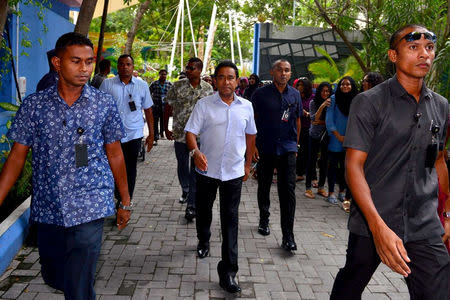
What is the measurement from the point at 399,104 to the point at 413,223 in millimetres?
677

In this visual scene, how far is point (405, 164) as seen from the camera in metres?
2.59

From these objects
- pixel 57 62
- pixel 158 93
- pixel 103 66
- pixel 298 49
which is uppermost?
pixel 298 49

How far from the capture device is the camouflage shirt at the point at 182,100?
256 inches

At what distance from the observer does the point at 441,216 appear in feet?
10.9

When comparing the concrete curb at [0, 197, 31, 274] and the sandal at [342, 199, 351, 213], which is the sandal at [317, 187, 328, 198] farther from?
the concrete curb at [0, 197, 31, 274]

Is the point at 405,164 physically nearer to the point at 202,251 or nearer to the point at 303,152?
the point at 202,251

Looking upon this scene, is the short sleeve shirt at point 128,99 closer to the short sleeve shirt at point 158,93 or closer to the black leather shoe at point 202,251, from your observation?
the black leather shoe at point 202,251

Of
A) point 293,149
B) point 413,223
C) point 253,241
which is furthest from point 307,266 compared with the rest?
point 413,223

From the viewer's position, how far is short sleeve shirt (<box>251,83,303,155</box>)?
17.4 feet

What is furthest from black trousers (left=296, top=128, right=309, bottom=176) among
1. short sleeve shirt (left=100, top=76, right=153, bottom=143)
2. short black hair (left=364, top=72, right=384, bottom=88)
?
short sleeve shirt (left=100, top=76, right=153, bottom=143)

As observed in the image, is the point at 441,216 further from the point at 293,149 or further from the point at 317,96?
the point at 317,96

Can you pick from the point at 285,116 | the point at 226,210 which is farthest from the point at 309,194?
the point at 226,210

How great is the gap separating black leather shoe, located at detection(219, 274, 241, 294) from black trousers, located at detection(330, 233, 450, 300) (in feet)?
4.72

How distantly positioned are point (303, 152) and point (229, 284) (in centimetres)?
530
